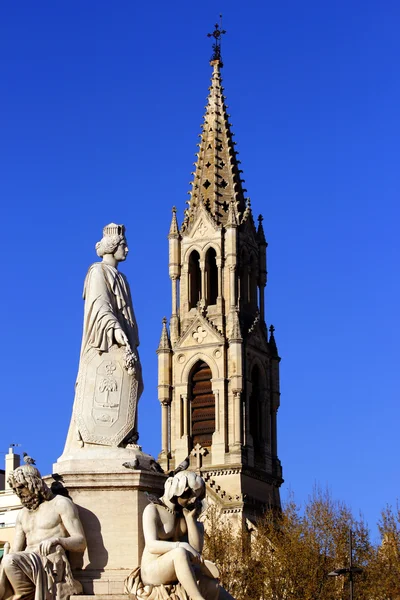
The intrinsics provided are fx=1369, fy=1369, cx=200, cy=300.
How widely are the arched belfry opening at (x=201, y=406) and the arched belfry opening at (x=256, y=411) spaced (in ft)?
10.2

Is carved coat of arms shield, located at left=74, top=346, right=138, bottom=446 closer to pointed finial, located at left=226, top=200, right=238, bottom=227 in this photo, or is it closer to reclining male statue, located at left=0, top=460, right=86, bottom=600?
reclining male statue, located at left=0, top=460, right=86, bottom=600

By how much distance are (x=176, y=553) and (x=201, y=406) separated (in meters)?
77.3

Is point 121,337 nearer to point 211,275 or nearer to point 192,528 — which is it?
point 192,528

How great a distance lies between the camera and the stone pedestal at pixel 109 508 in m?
13.7

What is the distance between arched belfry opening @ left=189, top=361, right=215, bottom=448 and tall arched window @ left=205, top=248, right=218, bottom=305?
483 cm

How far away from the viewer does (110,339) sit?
48.6 ft

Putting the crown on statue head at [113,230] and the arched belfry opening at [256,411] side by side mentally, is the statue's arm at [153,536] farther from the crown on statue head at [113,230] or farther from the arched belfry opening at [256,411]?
the arched belfry opening at [256,411]

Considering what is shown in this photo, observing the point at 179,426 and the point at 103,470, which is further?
the point at 179,426

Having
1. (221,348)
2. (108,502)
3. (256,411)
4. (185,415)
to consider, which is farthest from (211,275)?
(108,502)

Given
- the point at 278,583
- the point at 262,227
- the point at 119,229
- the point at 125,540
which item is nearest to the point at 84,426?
the point at 125,540

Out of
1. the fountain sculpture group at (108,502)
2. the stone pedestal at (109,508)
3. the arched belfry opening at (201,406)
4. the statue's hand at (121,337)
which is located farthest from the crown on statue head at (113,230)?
the arched belfry opening at (201,406)

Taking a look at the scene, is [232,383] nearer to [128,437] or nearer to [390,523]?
[390,523]

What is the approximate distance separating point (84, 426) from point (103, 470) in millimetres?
724

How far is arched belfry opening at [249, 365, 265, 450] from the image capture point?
90.3m
